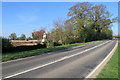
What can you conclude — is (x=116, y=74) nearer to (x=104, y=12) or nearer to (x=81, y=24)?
(x=81, y=24)

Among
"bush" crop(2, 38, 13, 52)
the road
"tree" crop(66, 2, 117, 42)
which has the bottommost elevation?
the road

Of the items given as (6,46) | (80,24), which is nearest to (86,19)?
(80,24)

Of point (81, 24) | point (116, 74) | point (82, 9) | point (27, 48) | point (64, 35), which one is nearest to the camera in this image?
point (116, 74)

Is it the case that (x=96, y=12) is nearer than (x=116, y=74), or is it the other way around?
(x=116, y=74)

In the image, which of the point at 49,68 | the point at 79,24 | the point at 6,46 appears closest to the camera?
the point at 49,68

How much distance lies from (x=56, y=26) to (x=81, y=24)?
11003 mm

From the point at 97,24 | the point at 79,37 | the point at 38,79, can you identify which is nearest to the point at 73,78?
the point at 38,79

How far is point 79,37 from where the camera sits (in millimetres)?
37812

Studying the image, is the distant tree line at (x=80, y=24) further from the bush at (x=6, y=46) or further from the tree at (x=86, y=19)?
the bush at (x=6, y=46)

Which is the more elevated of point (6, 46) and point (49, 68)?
point (6, 46)

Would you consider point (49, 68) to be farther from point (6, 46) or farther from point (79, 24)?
point (79, 24)

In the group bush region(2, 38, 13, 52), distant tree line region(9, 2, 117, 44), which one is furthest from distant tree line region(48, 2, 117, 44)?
bush region(2, 38, 13, 52)

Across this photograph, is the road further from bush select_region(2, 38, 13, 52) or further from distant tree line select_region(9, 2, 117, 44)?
distant tree line select_region(9, 2, 117, 44)

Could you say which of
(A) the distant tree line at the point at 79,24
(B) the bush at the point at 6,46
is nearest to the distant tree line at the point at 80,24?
(A) the distant tree line at the point at 79,24
